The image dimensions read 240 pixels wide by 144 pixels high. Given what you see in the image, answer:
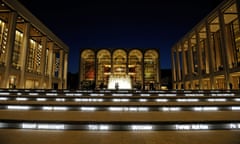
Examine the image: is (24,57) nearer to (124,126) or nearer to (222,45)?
(124,126)

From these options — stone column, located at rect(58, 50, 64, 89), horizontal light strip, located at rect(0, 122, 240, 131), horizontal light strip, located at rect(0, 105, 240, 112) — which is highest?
stone column, located at rect(58, 50, 64, 89)

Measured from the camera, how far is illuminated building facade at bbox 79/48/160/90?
4747 cm

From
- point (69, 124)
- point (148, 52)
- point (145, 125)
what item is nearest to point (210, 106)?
point (145, 125)

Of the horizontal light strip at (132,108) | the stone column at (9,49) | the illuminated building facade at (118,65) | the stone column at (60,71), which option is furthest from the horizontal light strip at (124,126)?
the illuminated building facade at (118,65)

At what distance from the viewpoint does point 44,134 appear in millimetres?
3496

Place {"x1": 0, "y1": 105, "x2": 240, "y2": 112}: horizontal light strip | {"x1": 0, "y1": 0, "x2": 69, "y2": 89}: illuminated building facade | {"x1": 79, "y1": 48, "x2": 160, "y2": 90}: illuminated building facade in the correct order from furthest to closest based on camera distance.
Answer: {"x1": 79, "y1": 48, "x2": 160, "y2": 90}: illuminated building facade → {"x1": 0, "y1": 0, "x2": 69, "y2": 89}: illuminated building facade → {"x1": 0, "y1": 105, "x2": 240, "y2": 112}: horizontal light strip

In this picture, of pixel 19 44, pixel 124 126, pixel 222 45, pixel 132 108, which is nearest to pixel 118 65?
pixel 19 44

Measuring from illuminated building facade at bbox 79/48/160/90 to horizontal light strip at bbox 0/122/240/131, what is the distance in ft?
140

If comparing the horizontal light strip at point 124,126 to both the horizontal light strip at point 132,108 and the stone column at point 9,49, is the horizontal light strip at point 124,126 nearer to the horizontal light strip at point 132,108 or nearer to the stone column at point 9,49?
the horizontal light strip at point 132,108

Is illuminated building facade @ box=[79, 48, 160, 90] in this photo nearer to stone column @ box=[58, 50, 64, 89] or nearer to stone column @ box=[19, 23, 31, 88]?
stone column @ box=[58, 50, 64, 89]

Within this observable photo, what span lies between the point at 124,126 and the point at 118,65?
149 ft

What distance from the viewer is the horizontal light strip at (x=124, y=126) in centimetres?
393

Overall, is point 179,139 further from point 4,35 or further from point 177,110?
point 4,35

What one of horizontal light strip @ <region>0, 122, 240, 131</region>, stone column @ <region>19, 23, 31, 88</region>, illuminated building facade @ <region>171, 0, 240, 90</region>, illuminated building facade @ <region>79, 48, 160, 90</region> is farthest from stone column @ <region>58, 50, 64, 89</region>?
horizontal light strip @ <region>0, 122, 240, 131</region>
